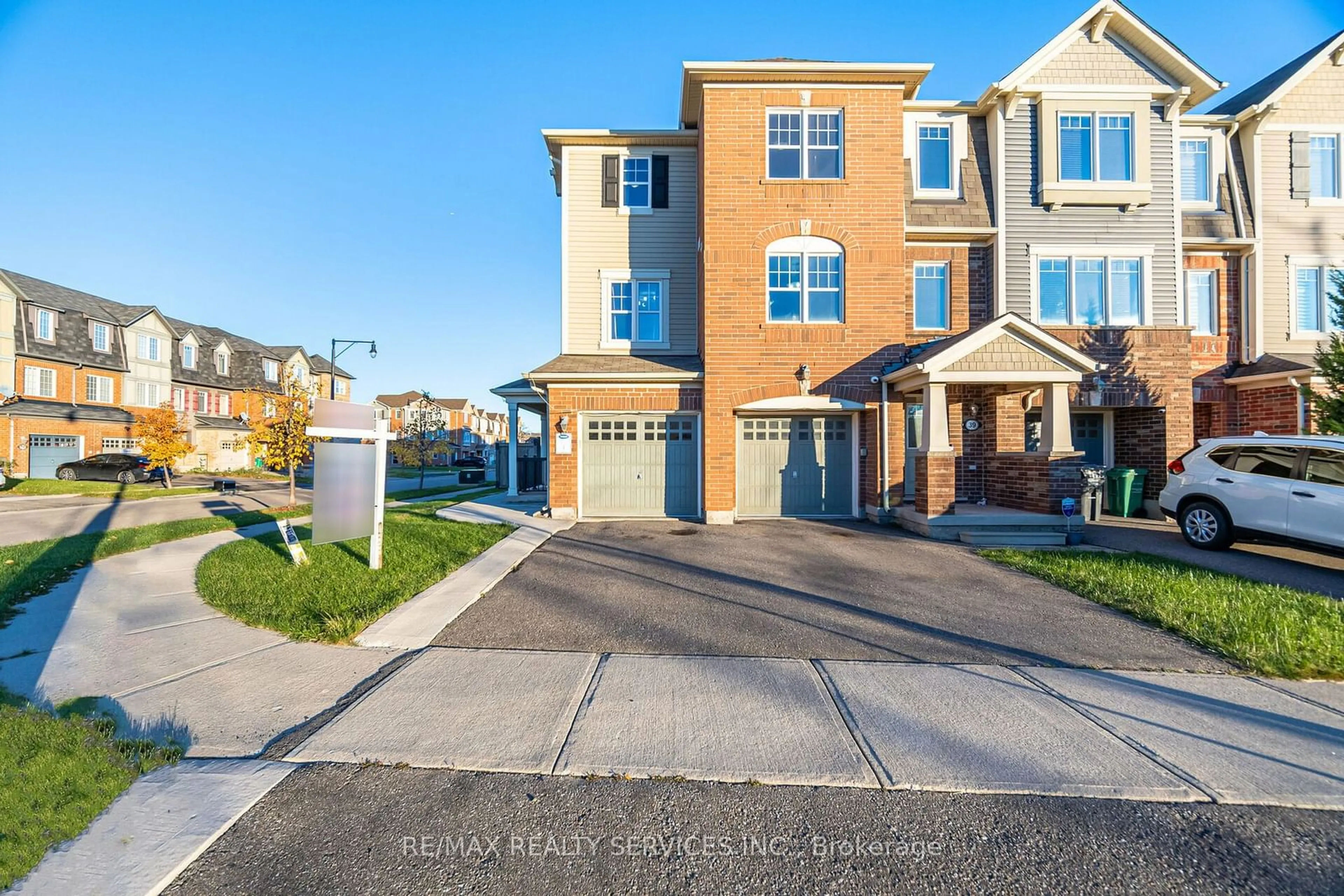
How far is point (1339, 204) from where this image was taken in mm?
13688

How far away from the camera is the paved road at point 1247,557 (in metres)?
7.16

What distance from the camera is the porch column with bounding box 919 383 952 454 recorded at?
10688 millimetres

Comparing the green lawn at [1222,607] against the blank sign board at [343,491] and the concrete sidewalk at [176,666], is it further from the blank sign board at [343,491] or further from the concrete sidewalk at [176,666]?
the blank sign board at [343,491]

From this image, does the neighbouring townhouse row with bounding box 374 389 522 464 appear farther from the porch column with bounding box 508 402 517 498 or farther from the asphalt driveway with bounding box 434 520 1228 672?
the asphalt driveway with bounding box 434 520 1228 672

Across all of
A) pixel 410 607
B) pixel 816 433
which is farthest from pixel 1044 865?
pixel 816 433

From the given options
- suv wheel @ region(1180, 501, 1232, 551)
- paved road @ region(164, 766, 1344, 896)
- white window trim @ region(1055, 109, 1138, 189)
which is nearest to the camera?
paved road @ region(164, 766, 1344, 896)

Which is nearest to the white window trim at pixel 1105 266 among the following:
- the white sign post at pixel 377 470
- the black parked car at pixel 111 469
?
the white sign post at pixel 377 470

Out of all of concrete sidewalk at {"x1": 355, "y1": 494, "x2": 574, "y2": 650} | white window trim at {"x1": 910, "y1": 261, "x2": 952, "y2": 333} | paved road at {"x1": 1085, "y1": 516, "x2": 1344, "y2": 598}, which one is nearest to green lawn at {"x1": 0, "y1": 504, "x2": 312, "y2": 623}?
concrete sidewalk at {"x1": 355, "y1": 494, "x2": 574, "y2": 650}

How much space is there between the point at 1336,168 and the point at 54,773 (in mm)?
24255

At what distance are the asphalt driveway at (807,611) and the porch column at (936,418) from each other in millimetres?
2134

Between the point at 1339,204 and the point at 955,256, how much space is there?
9813 mm

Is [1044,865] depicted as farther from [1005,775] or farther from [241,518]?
[241,518]

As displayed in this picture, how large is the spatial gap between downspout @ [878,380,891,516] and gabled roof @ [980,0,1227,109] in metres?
7.81

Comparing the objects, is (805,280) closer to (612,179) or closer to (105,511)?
(612,179)
